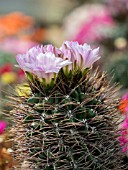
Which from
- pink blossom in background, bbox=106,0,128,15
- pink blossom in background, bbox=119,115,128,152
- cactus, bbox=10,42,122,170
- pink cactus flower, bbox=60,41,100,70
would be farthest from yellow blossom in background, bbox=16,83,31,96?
pink blossom in background, bbox=106,0,128,15

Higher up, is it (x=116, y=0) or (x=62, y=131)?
(x=116, y=0)

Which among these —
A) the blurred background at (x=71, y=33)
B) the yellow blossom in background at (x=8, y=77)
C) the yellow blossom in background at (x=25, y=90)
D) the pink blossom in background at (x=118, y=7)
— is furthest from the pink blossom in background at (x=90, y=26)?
the yellow blossom in background at (x=25, y=90)

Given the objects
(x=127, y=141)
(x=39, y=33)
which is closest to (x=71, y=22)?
(x=39, y=33)

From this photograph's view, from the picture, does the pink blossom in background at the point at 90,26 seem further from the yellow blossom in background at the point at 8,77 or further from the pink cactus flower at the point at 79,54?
the pink cactus flower at the point at 79,54

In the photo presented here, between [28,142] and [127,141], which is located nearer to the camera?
[28,142]

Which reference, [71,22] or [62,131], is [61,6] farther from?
[62,131]

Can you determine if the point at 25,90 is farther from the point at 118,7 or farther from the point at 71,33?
the point at 71,33
